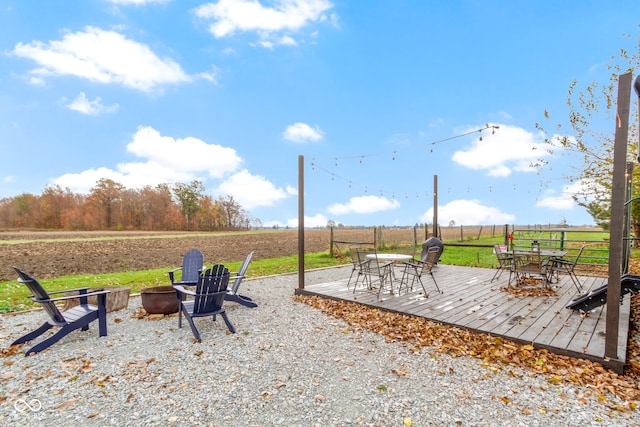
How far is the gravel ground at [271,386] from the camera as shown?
202 cm

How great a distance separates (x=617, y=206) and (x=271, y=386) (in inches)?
131

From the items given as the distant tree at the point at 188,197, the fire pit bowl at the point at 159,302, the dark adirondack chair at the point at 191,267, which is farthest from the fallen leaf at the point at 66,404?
the distant tree at the point at 188,197

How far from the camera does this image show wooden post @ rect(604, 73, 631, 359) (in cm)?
251

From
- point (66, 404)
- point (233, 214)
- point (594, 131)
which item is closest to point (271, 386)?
point (66, 404)

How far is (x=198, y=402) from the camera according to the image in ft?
7.21

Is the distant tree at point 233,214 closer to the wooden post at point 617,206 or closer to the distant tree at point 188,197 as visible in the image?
the distant tree at point 188,197

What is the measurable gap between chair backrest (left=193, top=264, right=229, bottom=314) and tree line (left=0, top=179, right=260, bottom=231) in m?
38.0

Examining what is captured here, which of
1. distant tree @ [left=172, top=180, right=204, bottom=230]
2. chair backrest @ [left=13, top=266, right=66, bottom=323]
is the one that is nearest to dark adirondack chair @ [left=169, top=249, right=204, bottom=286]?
chair backrest @ [left=13, top=266, right=66, bottom=323]

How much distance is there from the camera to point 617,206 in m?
2.51

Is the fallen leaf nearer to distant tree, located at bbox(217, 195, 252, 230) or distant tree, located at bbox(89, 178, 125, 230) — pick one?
distant tree, located at bbox(217, 195, 252, 230)

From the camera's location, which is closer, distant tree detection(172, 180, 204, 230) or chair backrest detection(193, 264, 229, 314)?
chair backrest detection(193, 264, 229, 314)

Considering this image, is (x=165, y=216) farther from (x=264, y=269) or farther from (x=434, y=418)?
(x=434, y=418)

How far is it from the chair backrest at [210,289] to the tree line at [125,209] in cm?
3798

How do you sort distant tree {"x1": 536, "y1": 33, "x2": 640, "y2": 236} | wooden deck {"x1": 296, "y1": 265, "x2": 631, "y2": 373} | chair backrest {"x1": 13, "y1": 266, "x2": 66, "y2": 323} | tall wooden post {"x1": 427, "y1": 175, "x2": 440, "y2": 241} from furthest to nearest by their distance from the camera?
tall wooden post {"x1": 427, "y1": 175, "x2": 440, "y2": 241}
distant tree {"x1": 536, "y1": 33, "x2": 640, "y2": 236}
chair backrest {"x1": 13, "y1": 266, "x2": 66, "y2": 323}
wooden deck {"x1": 296, "y1": 265, "x2": 631, "y2": 373}
